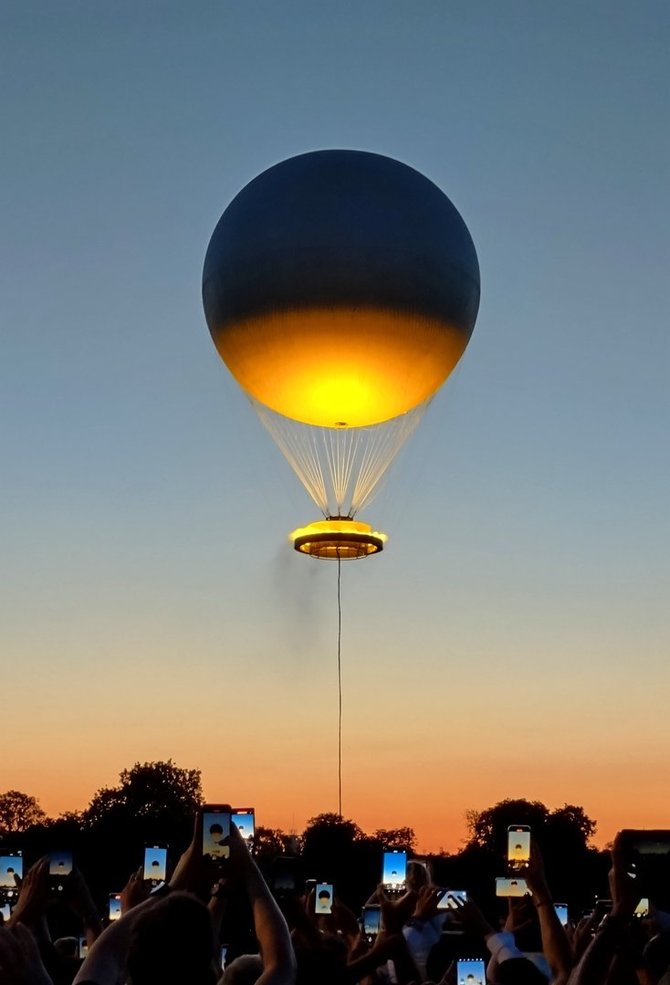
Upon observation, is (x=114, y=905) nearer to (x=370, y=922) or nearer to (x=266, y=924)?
(x=370, y=922)

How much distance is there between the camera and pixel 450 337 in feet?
116

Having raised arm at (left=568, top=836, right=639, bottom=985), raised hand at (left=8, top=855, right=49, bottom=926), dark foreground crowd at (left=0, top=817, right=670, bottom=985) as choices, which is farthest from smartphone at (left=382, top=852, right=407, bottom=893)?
raised arm at (left=568, top=836, right=639, bottom=985)

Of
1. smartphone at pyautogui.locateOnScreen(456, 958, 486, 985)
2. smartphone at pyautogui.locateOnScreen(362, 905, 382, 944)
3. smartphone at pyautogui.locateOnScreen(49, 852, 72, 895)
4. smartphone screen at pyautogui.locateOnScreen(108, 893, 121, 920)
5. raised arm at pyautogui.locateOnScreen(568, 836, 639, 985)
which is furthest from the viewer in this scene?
smartphone screen at pyautogui.locateOnScreen(108, 893, 121, 920)

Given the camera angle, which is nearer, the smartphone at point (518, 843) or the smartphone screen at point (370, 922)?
the smartphone at point (518, 843)

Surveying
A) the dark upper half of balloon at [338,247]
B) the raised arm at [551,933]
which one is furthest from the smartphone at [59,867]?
the dark upper half of balloon at [338,247]

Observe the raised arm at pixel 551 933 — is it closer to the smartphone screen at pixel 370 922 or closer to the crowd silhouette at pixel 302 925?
the crowd silhouette at pixel 302 925

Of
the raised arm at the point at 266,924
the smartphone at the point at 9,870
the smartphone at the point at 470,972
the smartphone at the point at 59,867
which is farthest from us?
the smartphone at the point at 9,870

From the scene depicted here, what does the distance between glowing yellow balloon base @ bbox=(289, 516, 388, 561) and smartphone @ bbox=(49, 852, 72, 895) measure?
22601 mm

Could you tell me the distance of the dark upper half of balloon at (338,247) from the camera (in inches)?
1328

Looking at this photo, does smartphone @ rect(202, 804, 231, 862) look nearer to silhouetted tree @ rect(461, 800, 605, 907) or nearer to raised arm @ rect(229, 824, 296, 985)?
raised arm @ rect(229, 824, 296, 985)

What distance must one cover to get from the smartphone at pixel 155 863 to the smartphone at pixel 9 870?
1194mm

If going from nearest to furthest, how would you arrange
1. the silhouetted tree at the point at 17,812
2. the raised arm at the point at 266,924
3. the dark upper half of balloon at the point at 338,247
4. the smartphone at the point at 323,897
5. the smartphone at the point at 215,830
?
the raised arm at the point at 266,924
the smartphone at the point at 215,830
the smartphone at the point at 323,897
the dark upper half of balloon at the point at 338,247
the silhouetted tree at the point at 17,812

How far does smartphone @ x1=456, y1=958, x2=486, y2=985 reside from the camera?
13023 mm

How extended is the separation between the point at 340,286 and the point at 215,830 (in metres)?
26.1
